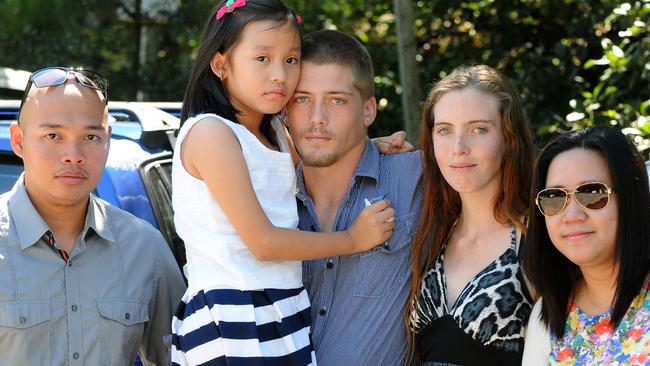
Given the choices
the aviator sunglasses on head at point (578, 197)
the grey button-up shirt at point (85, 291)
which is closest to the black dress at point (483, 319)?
the aviator sunglasses on head at point (578, 197)

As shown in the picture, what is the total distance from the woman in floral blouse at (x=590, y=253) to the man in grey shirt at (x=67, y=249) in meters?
1.42

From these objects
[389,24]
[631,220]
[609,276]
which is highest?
[389,24]

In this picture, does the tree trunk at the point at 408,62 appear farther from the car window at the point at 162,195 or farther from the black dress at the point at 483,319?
the black dress at the point at 483,319

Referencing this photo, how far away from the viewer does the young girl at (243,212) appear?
10.4 feet

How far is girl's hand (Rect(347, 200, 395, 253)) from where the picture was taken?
3365mm

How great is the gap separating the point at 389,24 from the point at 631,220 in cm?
577

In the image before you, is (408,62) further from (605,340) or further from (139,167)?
(605,340)

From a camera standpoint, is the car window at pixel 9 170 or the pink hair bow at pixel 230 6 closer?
the pink hair bow at pixel 230 6

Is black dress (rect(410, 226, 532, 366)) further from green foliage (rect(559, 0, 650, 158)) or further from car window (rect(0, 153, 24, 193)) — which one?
green foliage (rect(559, 0, 650, 158))

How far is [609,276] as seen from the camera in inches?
114

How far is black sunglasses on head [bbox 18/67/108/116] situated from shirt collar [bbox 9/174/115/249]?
341mm

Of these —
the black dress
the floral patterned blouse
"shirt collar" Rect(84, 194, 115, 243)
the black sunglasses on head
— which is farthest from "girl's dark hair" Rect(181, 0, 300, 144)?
the floral patterned blouse

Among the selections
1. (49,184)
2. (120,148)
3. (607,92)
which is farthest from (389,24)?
(49,184)

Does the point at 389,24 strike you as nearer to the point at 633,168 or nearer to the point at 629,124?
the point at 629,124
